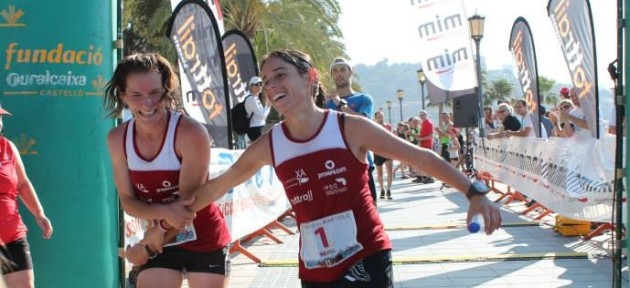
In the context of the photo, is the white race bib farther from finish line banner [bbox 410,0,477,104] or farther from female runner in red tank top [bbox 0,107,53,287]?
finish line banner [bbox 410,0,477,104]

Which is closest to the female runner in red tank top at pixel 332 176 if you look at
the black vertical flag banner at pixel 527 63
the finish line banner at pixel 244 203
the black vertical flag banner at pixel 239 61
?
the finish line banner at pixel 244 203

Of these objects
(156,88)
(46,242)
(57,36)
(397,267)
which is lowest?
(397,267)

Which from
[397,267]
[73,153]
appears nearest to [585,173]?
[397,267]

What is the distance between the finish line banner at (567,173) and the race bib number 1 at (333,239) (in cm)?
524

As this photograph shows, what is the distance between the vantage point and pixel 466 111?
55.1 ft

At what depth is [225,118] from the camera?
27.6ft

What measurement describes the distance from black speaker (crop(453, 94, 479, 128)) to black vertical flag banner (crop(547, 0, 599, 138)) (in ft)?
25.2

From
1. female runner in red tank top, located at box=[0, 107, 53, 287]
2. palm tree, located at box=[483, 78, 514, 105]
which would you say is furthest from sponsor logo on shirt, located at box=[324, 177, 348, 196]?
palm tree, located at box=[483, 78, 514, 105]

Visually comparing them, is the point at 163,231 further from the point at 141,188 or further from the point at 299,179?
the point at 299,179

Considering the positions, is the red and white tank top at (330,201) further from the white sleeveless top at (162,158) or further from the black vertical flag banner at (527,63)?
the black vertical flag banner at (527,63)

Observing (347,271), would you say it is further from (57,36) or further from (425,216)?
(425,216)

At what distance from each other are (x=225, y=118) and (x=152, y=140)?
16.3 feet

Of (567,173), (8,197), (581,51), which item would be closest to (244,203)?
(8,197)

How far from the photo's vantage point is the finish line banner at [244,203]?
19.3 ft
